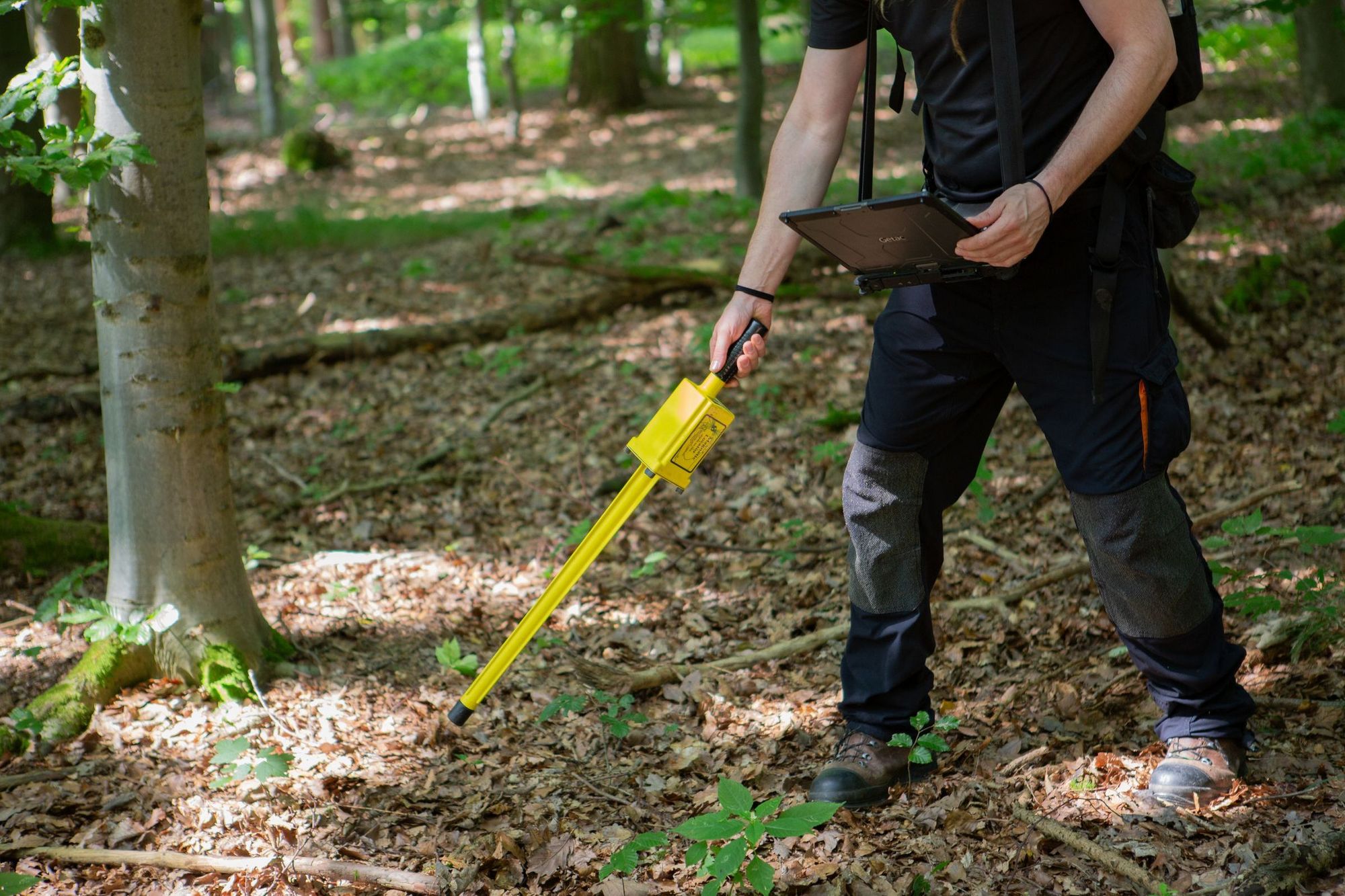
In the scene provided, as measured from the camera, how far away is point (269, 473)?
18.4ft

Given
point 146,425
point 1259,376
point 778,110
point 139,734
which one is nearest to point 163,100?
point 146,425

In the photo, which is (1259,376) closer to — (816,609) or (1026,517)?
(1026,517)

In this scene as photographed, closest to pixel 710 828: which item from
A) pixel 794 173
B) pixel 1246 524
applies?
pixel 794 173

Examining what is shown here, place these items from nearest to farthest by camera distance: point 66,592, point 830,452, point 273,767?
point 273,767, point 66,592, point 830,452

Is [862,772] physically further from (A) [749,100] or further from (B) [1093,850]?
(A) [749,100]

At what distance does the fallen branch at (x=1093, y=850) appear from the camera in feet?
7.34

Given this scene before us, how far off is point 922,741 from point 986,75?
1683mm

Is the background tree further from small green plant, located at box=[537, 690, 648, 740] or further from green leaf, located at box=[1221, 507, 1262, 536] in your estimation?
green leaf, located at box=[1221, 507, 1262, 536]

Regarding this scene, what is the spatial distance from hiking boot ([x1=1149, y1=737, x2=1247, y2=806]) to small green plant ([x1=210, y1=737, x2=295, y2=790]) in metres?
2.30

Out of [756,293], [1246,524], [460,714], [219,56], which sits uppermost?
[219,56]

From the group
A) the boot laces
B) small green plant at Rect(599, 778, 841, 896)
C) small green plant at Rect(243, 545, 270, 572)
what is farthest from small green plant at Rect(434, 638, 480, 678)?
the boot laces

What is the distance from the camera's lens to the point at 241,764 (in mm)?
2939

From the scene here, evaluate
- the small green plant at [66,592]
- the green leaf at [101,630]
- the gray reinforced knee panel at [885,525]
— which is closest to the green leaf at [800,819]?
the gray reinforced knee panel at [885,525]

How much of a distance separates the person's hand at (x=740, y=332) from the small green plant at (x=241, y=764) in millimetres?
1618
